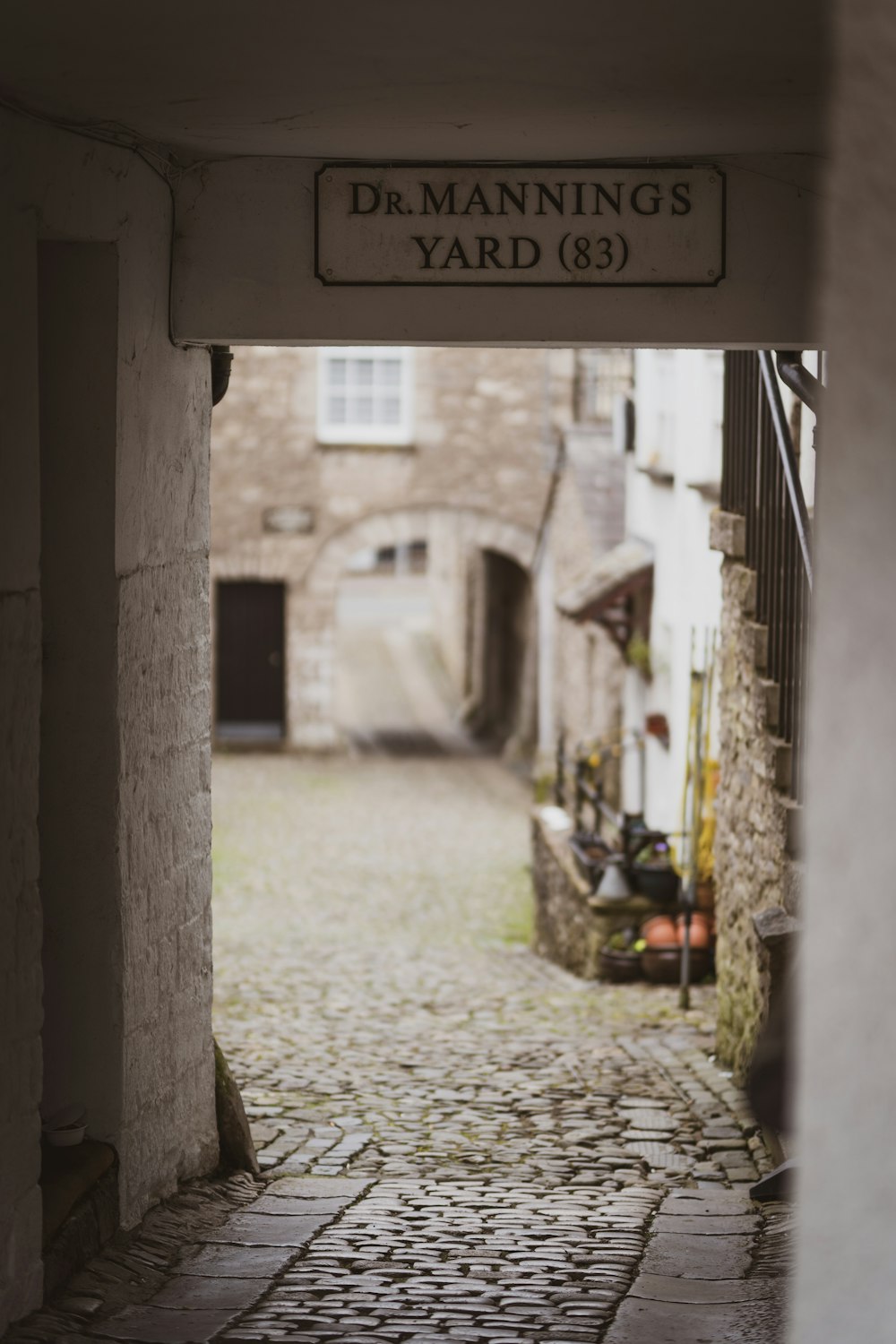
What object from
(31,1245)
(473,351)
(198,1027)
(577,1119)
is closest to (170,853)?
(198,1027)

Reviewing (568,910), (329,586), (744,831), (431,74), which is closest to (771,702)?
(744,831)

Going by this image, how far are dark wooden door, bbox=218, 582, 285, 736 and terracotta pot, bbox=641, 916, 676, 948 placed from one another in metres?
14.3

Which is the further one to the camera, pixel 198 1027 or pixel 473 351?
pixel 473 351

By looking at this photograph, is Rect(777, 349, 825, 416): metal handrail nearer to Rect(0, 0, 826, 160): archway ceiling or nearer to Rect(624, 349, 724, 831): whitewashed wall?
Rect(0, 0, 826, 160): archway ceiling

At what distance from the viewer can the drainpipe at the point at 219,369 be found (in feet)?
Answer: 20.1

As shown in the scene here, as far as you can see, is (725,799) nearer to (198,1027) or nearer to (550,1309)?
(198,1027)

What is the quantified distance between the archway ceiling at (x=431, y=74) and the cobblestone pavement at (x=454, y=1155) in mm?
3013

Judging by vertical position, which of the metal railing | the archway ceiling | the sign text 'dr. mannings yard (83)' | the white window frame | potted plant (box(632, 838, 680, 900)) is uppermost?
the white window frame

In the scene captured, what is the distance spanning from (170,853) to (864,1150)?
11.4 feet

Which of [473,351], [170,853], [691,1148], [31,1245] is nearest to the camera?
[31,1245]

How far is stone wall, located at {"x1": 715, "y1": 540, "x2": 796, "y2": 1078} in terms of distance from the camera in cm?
734

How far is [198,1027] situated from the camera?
19.6ft

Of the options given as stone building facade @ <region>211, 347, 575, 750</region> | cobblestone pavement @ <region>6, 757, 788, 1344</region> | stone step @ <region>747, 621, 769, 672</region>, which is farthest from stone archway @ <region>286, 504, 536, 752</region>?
stone step @ <region>747, 621, 769, 672</region>

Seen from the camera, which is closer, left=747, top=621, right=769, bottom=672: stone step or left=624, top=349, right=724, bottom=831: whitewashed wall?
left=747, top=621, right=769, bottom=672: stone step
